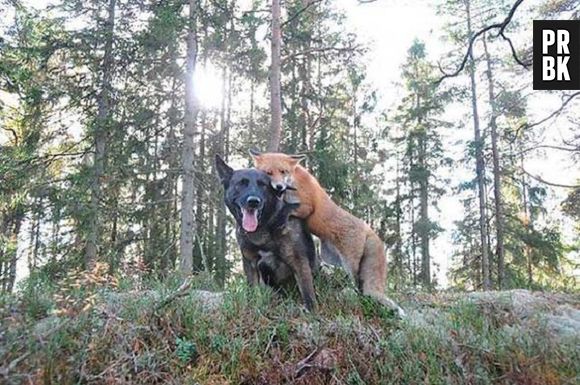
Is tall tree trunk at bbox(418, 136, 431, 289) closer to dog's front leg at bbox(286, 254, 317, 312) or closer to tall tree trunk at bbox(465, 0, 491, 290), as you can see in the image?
tall tree trunk at bbox(465, 0, 491, 290)

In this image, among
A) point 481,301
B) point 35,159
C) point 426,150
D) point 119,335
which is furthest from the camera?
point 426,150

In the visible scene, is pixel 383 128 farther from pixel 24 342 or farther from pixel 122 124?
pixel 24 342

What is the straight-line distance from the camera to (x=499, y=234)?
20812 mm

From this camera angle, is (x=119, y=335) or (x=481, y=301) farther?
(x=481, y=301)

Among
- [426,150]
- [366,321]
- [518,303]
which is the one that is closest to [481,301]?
[518,303]

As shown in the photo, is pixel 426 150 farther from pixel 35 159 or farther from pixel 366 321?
pixel 366 321

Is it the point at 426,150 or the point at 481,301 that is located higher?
the point at 426,150

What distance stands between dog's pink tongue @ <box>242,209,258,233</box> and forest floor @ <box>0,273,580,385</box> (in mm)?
660

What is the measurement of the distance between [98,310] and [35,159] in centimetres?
1358

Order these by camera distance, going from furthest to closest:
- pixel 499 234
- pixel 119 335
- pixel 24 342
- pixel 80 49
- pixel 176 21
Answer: pixel 499 234 → pixel 80 49 → pixel 176 21 → pixel 119 335 → pixel 24 342

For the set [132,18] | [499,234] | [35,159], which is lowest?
[499,234]

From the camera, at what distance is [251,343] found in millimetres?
4398

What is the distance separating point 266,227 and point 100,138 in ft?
42.1

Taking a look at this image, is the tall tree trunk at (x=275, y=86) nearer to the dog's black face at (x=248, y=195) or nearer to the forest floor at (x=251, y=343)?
the dog's black face at (x=248, y=195)
